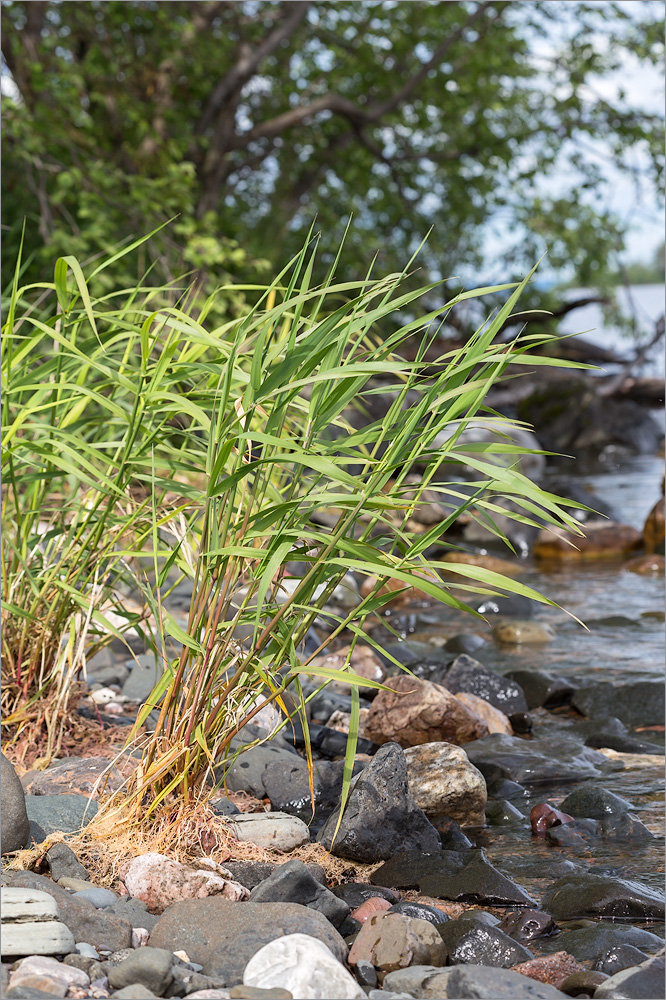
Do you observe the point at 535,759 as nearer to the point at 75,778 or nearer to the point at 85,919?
the point at 75,778

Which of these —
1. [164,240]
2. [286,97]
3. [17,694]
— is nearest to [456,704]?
[17,694]

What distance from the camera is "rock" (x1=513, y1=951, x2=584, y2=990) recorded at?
→ 2051 mm

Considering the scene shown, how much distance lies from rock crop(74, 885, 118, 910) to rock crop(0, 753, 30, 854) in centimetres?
23

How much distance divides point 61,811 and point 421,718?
1.65m

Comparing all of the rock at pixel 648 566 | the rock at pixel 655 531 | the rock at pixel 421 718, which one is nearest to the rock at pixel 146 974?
the rock at pixel 421 718

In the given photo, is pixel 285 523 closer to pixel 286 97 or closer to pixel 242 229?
pixel 242 229

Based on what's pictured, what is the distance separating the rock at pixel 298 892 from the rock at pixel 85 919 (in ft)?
1.03

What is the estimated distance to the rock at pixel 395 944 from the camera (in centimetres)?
206

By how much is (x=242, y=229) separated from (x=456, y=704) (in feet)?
26.6

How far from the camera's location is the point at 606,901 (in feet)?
7.82

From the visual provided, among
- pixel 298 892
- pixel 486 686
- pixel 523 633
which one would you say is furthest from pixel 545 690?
pixel 298 892

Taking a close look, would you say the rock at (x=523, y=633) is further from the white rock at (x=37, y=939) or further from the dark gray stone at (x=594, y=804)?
the white rock at (x=37, y=939)

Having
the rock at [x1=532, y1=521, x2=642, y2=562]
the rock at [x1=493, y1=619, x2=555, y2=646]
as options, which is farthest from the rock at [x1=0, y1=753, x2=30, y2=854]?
the rock at [x1=532, y1=521, x2=642, y2=562]

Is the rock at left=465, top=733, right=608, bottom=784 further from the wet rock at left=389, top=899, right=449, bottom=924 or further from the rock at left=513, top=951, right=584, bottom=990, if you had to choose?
A: the rock at left=513, top=951, right=584, bottom=990
